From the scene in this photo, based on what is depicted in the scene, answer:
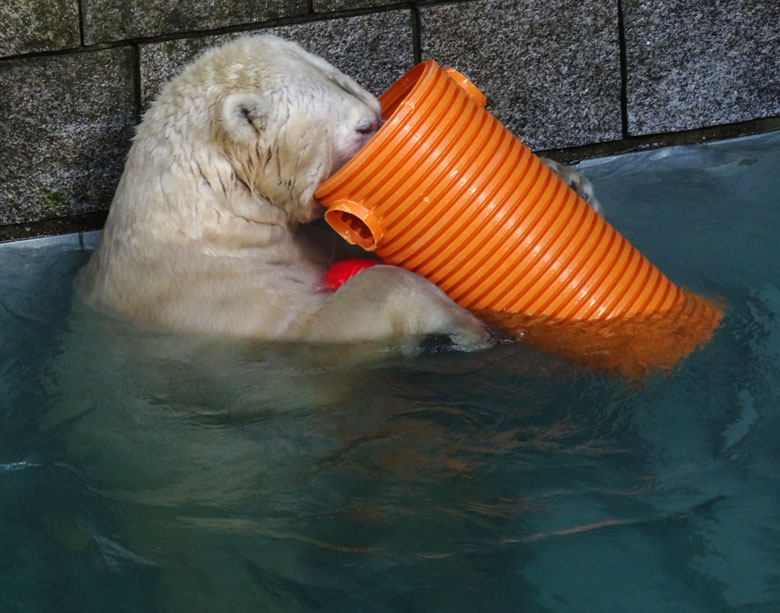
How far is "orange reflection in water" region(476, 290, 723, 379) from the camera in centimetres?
374

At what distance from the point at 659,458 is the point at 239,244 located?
1795 mm

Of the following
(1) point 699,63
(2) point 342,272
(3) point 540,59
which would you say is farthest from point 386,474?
(1) point 699,63

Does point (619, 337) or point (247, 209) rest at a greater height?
point (247, 209)

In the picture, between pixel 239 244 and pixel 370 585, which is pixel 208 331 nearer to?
pixel 239 244

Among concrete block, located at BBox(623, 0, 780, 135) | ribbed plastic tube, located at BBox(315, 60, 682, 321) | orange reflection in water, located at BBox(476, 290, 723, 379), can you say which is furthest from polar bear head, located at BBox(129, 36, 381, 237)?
concrete block, located at BBox(623, 0, 780, 135)

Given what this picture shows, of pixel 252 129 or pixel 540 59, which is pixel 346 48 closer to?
pixel 540 59

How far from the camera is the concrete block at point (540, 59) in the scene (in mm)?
5480

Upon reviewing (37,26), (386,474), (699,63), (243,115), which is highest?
(37,26)

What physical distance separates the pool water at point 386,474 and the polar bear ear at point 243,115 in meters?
0.80

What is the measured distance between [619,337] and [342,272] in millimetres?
1151

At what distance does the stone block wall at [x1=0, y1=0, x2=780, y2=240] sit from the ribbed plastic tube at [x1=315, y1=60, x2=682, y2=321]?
1.68m

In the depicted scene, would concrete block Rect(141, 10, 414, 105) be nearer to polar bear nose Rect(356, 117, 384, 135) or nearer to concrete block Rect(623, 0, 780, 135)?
concrete block Rect(623, 0, 780, 135)

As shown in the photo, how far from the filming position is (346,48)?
17.7 feet

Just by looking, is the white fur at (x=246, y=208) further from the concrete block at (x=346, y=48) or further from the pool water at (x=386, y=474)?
the concrete block at (x=346, y=48)
